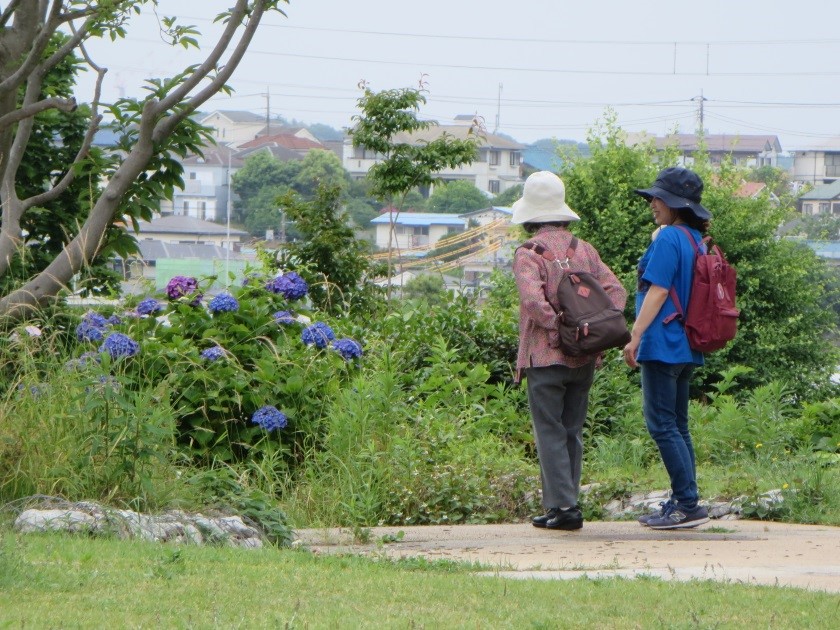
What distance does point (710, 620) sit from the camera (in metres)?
4.04

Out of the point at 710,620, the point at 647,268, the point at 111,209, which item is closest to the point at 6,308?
the point at 111,209

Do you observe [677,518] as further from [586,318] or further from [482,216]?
[482,216]

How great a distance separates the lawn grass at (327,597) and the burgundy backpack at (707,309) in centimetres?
194

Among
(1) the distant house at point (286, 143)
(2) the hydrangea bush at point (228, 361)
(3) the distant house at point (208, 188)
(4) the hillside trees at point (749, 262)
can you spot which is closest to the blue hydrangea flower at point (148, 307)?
(2) the hydrangea bush at point (228, 361)

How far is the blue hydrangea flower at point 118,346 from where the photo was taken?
22.8 ft

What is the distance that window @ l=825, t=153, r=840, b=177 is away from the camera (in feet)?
353

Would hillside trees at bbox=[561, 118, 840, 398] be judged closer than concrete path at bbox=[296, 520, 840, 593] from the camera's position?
No

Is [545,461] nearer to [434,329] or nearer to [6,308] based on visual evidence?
[6,308]

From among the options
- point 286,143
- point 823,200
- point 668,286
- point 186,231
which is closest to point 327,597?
point 668,286

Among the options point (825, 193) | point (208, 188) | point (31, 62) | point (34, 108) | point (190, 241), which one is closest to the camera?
point (34, 108)

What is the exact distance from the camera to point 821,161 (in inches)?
4345

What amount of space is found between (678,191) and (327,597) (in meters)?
3.29

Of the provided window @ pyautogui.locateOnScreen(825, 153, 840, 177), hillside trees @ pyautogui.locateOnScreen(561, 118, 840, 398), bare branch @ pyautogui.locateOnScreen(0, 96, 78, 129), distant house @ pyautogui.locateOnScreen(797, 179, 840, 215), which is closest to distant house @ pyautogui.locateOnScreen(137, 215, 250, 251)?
distant house @ pyautogui.locateOnScreen(797, 179, 840, 215)

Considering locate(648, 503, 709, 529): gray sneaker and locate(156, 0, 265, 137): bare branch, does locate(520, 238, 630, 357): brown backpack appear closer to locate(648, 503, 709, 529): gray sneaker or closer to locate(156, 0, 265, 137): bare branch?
locate(648, 503, 709, 529): gray sneaker
